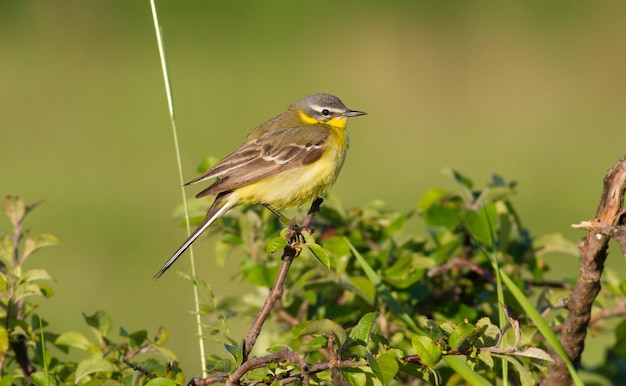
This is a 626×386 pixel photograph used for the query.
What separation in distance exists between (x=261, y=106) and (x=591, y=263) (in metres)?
9.33

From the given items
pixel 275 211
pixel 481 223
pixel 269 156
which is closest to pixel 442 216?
pixel 481 223

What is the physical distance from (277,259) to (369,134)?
24.5 ft

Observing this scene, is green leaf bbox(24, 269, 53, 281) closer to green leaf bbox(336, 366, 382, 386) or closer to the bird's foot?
the bird's foot

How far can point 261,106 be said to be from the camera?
40.5 ft

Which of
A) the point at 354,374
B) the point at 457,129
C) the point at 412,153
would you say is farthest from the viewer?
the point at 457,129

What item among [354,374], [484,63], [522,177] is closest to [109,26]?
[484,63]

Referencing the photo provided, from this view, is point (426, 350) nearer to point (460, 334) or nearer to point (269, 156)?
point (460, 334)

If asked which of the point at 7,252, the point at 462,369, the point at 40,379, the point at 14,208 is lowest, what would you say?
the point at 40,379

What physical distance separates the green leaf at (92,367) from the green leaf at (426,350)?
1011mm

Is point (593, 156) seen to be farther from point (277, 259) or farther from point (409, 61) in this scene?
point (277, 259)

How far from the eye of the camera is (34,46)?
14008 mm

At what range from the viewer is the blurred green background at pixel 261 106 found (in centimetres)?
843

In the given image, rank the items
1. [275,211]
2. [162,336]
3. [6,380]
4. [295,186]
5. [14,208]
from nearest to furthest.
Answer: [6,380], [162,336], [14,208], [275,211], [295,186]

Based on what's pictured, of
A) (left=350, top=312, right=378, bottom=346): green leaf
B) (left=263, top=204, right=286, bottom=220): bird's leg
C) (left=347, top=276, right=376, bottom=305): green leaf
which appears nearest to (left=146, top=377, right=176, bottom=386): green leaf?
(left=350, top=312, right=378, bottom=346): green leaf
